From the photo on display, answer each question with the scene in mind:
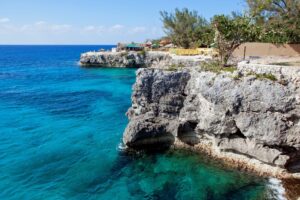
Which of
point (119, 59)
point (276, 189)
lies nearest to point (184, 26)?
point (119, 59)

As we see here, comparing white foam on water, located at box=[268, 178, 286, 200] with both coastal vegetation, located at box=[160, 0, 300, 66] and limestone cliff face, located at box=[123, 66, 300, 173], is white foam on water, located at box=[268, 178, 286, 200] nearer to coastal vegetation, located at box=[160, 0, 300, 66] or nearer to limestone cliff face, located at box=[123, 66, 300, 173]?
limestone cliff face, located at box=[123, 66, 300, 173]

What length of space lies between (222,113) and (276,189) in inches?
262

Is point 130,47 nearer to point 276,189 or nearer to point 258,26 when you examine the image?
point 258,26

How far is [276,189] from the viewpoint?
19.4m

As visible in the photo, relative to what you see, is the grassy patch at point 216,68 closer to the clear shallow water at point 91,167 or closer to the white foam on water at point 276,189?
the clear shallow water at point 91,167

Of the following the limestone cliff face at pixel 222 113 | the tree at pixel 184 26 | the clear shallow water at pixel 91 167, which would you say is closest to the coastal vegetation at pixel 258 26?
the limestone cliff face at pixel 222 113

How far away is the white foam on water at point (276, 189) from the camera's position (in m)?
18.6

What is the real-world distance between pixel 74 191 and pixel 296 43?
3128cm

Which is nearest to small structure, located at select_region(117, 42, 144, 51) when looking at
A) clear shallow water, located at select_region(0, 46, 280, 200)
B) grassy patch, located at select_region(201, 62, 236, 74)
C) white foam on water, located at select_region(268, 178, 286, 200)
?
clear shallow water, located at select_region(0, 46, 280, 200)

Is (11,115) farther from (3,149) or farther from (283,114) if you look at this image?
(283,114)

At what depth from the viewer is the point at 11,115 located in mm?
37000

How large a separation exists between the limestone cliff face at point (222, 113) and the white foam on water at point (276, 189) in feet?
4.37

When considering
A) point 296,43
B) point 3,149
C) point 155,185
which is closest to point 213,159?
point 155,185

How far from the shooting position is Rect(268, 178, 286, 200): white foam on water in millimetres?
18609
